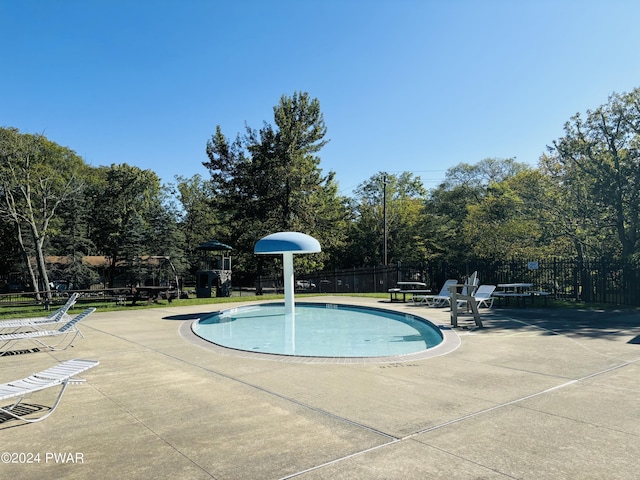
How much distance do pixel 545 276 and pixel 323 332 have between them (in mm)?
13822

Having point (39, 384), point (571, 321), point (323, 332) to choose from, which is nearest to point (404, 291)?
point (323, 332)

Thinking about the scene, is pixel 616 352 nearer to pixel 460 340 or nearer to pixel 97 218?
pixel 460 340

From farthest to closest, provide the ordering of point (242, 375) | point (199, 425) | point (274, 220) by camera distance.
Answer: point (274, 220) → point (242, 375) → point (199, 425)

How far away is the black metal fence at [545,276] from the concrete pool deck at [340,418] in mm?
9441

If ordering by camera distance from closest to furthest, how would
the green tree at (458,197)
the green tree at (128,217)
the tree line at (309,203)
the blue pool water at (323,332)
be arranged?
1. the blue pool water at (323,332)
2. the tree line at (309,203)
3. the green tree at (128,217)
4. the green tree at (458,197)

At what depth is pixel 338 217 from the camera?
32938 mm

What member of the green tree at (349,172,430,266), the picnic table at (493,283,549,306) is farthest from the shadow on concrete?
the green tree at (349,172,430,266)

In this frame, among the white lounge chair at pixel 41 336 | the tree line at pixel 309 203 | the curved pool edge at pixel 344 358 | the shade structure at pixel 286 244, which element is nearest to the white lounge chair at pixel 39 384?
the curved pool edge at pixel 344 358

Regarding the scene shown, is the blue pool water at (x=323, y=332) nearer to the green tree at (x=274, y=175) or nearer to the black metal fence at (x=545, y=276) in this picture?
the black metal fence at (x=545, y=276)

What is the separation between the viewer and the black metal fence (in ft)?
52.6

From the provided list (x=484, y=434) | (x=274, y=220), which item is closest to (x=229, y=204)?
(x=274, y=220)

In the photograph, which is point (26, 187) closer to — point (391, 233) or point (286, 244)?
point (286, 244)

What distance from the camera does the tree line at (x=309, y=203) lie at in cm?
1933

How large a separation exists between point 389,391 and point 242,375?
7.55 feet
